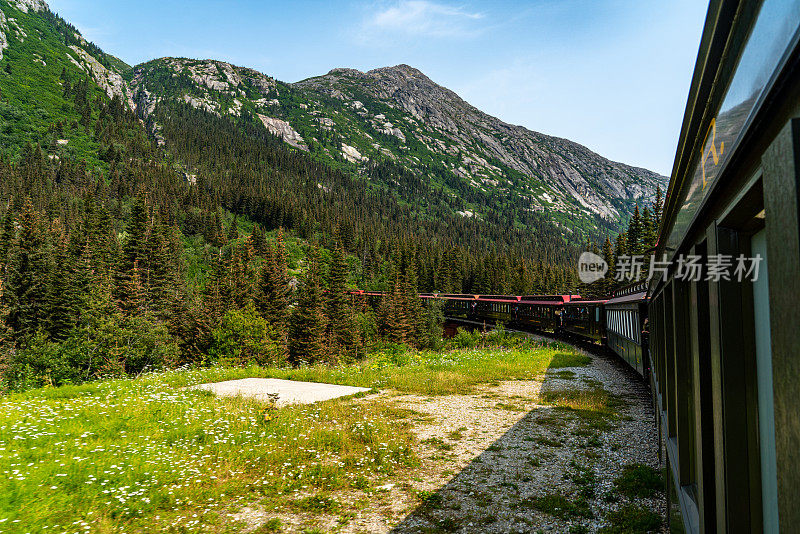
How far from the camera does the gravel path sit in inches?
258

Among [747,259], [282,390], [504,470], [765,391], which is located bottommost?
[282,390]

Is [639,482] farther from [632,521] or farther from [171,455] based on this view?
[171,455]

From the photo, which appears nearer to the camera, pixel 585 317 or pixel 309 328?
pixel 585 317

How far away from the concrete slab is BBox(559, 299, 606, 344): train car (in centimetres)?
2020

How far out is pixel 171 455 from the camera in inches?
325

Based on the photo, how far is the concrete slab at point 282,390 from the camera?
47.0ft

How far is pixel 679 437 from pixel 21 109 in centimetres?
23593

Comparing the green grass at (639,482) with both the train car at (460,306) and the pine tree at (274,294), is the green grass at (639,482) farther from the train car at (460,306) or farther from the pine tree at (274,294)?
the train car at (460,306)

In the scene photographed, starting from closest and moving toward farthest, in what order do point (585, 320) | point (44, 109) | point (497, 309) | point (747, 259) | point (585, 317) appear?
point (747, 259)
point (585, 320)
point (585, 317)
point (497, 309)
point (44, 109)

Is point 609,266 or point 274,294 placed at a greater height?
point 609,266

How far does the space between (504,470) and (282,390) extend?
1035cm

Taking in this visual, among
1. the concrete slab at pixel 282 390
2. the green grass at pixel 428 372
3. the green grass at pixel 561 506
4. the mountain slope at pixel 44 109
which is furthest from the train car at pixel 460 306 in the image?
the mountain slope at pixel 44 109

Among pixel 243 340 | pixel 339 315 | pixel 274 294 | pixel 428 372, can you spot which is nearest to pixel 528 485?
pixel 428 372

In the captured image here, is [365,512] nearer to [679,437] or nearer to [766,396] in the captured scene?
[679,437]
